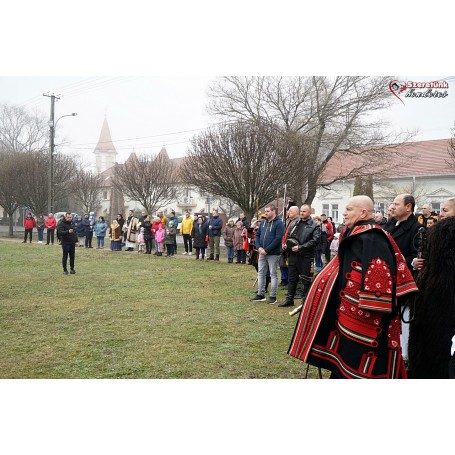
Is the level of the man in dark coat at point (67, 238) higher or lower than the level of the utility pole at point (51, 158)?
lower

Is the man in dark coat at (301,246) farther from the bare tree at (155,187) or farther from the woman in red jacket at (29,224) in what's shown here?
the bare tree at (155,187)

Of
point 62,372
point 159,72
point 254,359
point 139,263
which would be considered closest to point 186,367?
point 254,359

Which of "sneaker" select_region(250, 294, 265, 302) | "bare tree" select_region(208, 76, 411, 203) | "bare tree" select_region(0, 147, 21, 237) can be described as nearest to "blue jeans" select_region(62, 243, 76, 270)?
"bare tree" select_region(0, 147, 21, 237)

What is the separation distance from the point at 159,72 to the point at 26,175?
10.4ft

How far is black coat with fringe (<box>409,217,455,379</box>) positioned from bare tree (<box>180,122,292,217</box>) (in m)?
9.92

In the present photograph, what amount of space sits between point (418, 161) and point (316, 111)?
5444mm

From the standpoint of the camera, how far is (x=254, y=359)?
16.6 feet

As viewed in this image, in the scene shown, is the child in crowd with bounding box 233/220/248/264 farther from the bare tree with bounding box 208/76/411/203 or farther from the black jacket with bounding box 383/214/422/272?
the black jacket with bounding box 383/214/422/272

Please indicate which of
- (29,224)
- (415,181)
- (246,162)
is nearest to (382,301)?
(415,181)

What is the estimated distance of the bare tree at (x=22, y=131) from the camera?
5828 mm

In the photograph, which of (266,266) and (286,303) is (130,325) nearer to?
(286,303)

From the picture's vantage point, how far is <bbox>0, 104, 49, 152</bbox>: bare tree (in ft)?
19.1

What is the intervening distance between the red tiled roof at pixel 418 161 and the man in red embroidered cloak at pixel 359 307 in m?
3.06

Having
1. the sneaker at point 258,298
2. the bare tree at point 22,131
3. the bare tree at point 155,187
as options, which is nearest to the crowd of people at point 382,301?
the sneaker at point 258,298
